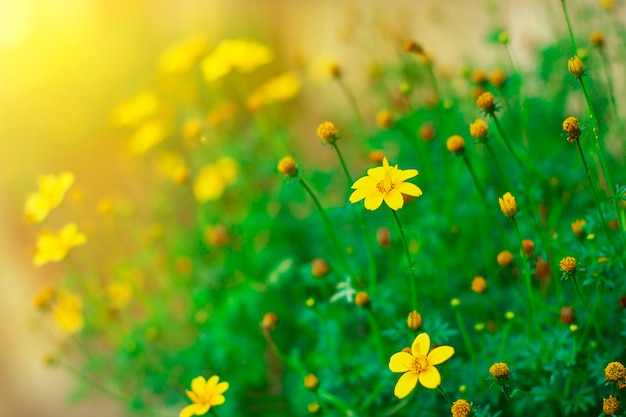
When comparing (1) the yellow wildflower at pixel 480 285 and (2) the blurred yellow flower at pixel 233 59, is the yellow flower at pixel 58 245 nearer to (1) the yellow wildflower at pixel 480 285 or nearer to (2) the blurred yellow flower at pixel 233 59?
(2) the blurred yellow flower at pixel 233 59

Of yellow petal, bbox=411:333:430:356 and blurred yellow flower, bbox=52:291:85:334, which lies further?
blurred yellow flower, bbox=52:291:85:334

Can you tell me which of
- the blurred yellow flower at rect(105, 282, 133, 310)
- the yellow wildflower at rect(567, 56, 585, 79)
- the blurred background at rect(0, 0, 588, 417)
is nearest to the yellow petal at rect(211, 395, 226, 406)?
the yellow wildflower at rect(567, 56, 585, 79)

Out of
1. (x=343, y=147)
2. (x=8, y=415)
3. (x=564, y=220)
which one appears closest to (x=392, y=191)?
(x=564, y=220)

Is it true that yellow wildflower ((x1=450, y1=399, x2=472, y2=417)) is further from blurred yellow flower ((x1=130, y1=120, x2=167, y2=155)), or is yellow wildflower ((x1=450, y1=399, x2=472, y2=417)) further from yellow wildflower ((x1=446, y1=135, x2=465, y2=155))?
→ blurred yellow flower ((x1=130, y1=120, x2=167, y2=155))

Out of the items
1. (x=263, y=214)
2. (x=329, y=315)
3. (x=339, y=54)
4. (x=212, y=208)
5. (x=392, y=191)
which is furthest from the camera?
(x=339, y=54)

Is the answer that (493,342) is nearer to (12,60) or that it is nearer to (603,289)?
(603,289)

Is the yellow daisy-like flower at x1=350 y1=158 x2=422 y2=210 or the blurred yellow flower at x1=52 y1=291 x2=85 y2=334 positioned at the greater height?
the yellow daisy-like flower at x1=350 y1=158 x2=422 y2=210
